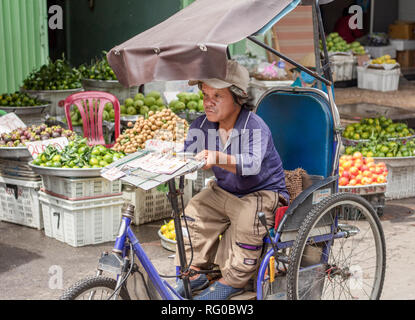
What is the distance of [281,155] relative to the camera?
14.3 ft

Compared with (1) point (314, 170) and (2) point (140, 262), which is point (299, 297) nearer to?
(1) point (314, 170)

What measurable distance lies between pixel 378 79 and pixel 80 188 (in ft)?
34.0

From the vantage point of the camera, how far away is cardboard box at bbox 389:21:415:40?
16375 mm

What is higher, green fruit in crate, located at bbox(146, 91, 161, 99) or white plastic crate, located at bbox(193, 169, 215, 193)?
green fruit in crate, located at bbox(146, 91, 161, 99)

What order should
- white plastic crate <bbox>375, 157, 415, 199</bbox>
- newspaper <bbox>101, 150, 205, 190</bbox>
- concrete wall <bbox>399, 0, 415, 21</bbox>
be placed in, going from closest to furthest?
newspaper <bbox>101, 150, 205, 190</bbox> < white plastic crate <bbox>375, 157, 415, 199</bbox> < concrete wall <bbox>399, 0, 415, 21</bbox>

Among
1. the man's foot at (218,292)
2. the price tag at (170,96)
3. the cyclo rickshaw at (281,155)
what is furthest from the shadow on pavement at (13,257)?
the price tag at (170,96)

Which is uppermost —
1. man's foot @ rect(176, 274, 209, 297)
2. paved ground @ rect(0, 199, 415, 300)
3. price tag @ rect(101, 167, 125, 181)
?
price tag @ rect(101, 167, 125, 181)

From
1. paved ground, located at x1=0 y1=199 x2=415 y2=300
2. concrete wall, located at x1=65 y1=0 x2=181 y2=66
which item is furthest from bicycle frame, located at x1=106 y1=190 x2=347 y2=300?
concrete wall, located at x1=65 y1=0 x2=181 y2=66

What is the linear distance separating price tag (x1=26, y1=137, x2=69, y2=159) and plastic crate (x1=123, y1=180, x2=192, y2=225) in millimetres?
701

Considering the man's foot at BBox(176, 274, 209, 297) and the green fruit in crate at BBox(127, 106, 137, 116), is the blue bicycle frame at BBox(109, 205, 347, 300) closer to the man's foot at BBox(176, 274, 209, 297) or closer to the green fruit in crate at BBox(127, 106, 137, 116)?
the man's foot at BBox(176, 274, 209, 297)

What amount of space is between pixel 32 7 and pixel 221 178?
19.6 feet

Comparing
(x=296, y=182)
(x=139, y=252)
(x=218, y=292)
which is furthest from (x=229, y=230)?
(x=139, y=252)

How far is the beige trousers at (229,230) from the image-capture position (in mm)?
3740

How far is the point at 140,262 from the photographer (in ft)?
10.8
